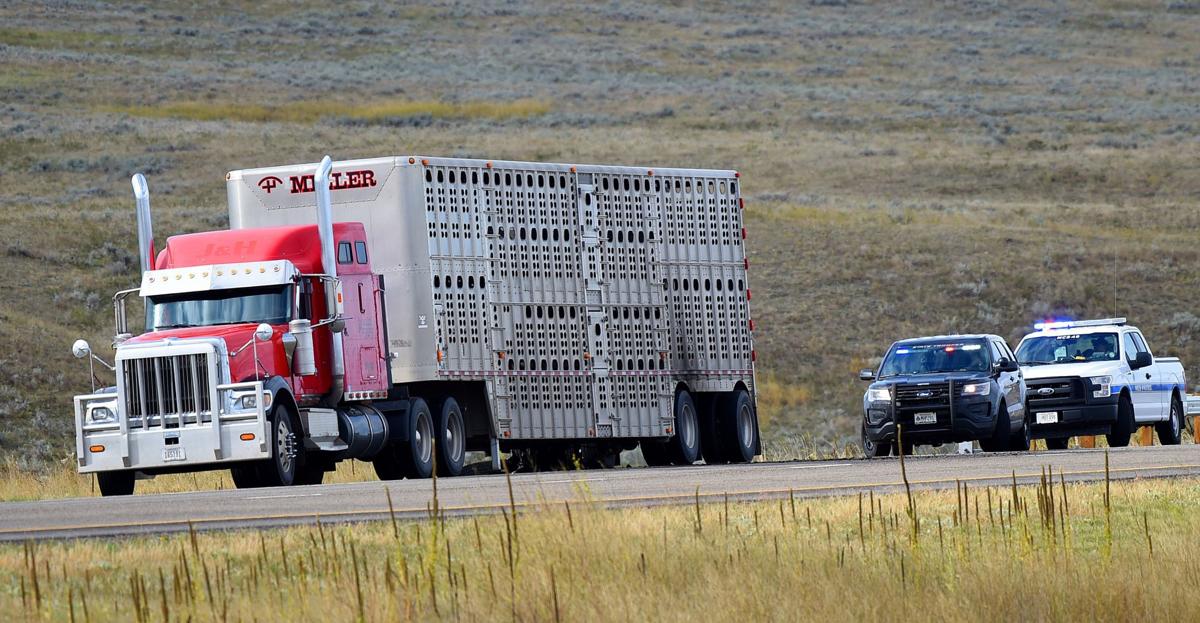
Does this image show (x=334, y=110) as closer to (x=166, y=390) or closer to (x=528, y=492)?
(x=166, y=390)

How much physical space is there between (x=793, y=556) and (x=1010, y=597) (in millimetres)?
1430

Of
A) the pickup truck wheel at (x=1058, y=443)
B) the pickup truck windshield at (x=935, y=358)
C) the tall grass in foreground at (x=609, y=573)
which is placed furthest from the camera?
the pickup truck wheel at (x=1058, y=443)

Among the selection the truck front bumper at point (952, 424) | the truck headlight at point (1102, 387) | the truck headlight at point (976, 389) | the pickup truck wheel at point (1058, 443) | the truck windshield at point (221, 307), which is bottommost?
the pickup truck wheel at point (1058, 443)

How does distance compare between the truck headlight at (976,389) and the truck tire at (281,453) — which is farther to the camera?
the truck headlight at (976,389)

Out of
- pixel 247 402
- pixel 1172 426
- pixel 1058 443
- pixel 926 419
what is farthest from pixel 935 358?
pixel 247 402

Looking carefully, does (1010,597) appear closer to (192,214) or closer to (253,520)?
(253,520)

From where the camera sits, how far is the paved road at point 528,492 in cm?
1638

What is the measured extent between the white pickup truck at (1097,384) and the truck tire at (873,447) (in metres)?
2.45

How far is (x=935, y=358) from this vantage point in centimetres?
3039

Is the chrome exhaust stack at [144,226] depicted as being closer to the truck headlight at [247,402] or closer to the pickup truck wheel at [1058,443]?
the truck headlight at [247,402]

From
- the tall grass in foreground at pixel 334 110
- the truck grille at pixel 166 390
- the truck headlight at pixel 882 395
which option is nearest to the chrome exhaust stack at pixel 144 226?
the truck grille at pixel 166 390

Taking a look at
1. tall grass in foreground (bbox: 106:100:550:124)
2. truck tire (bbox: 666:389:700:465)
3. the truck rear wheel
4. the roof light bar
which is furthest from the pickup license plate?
tall grass in foreground (bbox: 106:100:550:124)

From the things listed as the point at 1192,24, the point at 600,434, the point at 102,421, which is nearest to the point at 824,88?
the point at 1192,24

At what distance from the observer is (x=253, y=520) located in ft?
53.8
